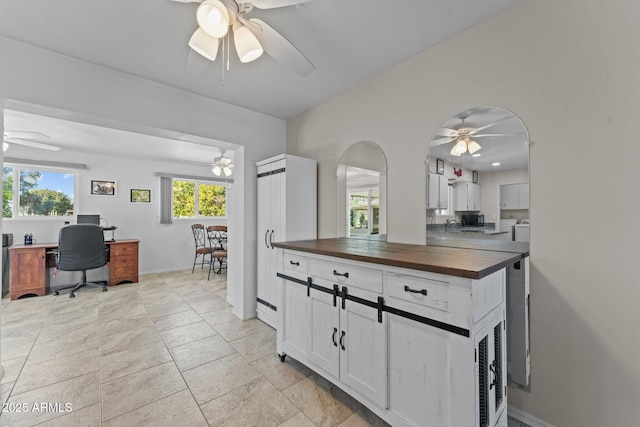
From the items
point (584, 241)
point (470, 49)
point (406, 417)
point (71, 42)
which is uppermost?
point (71, 42)

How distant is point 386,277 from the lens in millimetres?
1400

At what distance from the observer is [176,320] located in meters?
2.98

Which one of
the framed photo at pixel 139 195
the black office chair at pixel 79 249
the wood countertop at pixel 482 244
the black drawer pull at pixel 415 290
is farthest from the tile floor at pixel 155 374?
Result: the framed photo at pixel 139 195

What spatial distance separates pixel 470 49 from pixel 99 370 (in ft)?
12.1

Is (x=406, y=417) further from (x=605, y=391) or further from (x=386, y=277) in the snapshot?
(x=605, y=391)

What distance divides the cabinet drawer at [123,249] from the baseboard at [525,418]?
561 cm

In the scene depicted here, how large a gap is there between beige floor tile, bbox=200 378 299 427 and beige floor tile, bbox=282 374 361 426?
7 cm

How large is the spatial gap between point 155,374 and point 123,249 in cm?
356

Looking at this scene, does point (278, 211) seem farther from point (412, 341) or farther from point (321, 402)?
point (412, 341)

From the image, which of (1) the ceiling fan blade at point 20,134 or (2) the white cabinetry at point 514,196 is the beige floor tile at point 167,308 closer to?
(1) the ceiling fan blade at point 20,134

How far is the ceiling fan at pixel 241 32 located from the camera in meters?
1.25

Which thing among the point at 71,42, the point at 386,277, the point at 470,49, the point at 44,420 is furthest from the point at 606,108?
the point at 44,420

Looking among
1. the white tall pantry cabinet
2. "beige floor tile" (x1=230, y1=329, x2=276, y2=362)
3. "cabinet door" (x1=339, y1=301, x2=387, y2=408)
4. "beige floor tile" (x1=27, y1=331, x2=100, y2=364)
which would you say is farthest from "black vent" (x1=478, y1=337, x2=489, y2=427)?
"beige floor tile" (x1=27, y1=331, x2=100, y2=364)

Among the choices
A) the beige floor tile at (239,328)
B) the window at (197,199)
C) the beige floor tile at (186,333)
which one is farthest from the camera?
the window at (197,199)
